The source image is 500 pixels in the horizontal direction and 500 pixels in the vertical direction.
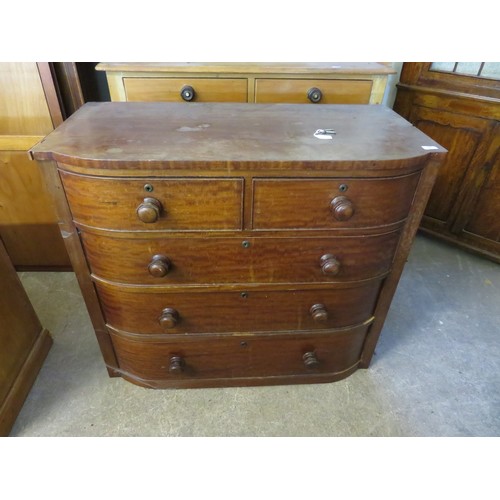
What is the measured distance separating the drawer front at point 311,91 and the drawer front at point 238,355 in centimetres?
92

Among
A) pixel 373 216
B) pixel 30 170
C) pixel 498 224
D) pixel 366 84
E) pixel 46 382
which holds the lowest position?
pixel 46 382

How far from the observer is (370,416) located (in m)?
1.38

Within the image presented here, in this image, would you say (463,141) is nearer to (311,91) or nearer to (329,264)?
(311,91)

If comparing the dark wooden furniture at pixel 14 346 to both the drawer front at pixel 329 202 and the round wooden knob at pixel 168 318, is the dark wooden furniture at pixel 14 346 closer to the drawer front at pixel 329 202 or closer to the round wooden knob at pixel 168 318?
the round wooden knob at pixel 168 318

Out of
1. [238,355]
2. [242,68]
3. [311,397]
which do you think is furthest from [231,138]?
[311,397]

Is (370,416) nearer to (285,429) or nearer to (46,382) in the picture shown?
(285,429)

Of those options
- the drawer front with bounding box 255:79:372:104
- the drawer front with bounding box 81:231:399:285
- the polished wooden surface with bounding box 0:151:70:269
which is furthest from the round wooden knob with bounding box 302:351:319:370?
the polished wooden surface with bounding box 0:151:70:269

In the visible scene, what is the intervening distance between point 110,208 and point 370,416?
1.22 m

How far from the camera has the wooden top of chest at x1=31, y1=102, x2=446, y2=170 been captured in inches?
36.2

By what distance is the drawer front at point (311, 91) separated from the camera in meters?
1.38

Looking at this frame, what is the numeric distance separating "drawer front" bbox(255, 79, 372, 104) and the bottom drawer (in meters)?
0.91

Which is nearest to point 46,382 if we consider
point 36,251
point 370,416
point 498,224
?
point 36,251

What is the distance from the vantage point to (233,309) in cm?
122
